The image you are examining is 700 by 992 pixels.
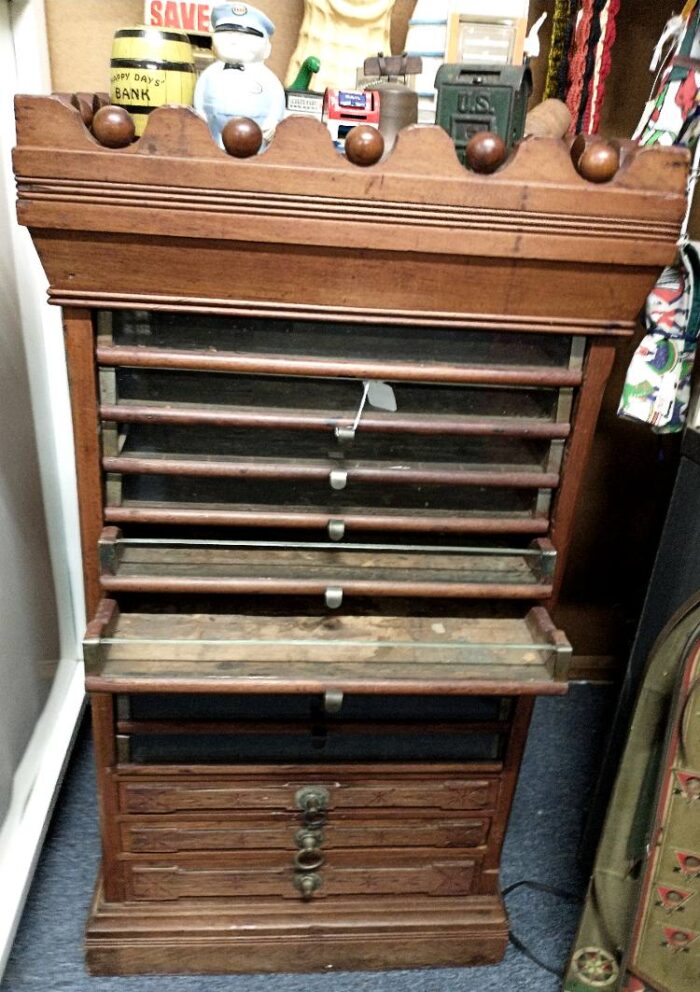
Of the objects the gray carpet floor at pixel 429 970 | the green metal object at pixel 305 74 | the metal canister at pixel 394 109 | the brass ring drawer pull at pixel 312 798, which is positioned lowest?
the gray carpet floor at pixel 429 970

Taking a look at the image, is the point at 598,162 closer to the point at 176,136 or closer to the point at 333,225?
the point at 333,225

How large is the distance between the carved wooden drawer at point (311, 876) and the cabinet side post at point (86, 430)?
0.46 meters

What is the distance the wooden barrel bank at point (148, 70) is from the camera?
828 millimetres

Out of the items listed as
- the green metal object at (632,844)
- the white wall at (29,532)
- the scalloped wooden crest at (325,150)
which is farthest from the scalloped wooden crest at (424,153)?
the white wall at (29,532)

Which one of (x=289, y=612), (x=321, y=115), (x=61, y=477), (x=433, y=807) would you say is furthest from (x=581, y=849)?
(x=321, y=115)

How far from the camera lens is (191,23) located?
1019 mm

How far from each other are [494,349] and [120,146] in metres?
0.44

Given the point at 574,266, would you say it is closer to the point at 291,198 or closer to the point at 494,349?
the point at 494,349

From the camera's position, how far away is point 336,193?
0.77 metres

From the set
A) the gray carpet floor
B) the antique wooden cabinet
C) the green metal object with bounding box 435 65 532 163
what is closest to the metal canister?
the green metal object with bounding box 435 65 532 163

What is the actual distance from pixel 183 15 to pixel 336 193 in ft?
1.49

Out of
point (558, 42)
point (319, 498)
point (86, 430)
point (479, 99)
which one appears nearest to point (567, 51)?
point (558, 42)

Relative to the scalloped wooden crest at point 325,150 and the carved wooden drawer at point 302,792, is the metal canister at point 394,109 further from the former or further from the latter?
the carved wooden drawer at point 302,792

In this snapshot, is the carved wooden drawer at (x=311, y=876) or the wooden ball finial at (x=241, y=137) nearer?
the wooden ball finial at (x=241, y=137)
